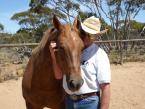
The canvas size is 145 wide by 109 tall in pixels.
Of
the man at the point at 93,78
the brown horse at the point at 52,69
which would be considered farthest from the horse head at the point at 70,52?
the man at the point at 93,78

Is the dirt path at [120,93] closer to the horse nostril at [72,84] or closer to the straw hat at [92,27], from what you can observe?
the straw hat at [92,27]

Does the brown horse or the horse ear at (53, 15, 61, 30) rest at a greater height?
the horse ear at (53, 15, 61, 30)

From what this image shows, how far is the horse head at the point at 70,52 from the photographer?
108 inches

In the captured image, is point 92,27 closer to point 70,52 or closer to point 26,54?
point 70,52

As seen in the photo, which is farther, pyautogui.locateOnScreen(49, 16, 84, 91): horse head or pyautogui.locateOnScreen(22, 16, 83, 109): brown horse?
pyautogui.locateOnScreen(22, 16, 83, 109): brown horse

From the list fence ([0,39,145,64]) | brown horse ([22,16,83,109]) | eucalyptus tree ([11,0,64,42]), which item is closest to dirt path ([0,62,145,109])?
brown horse ([22,16,83,109])

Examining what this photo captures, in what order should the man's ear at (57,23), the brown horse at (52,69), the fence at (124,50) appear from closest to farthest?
the brown horse at (52,69), the man's ear at (57,23), the fence at (124,50)

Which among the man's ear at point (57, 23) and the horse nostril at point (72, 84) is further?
the man's ear at point (57, 23)

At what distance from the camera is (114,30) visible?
25969 millimetres

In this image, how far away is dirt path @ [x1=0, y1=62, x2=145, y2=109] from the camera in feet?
24.7

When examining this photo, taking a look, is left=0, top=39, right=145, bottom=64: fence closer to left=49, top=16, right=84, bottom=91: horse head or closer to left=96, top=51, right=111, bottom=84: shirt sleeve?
left=49, top=16, right=84, bottom=91: horse head

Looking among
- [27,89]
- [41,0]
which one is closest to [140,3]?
[41,0]

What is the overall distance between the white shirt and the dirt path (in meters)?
4.40

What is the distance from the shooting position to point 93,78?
2926mm
